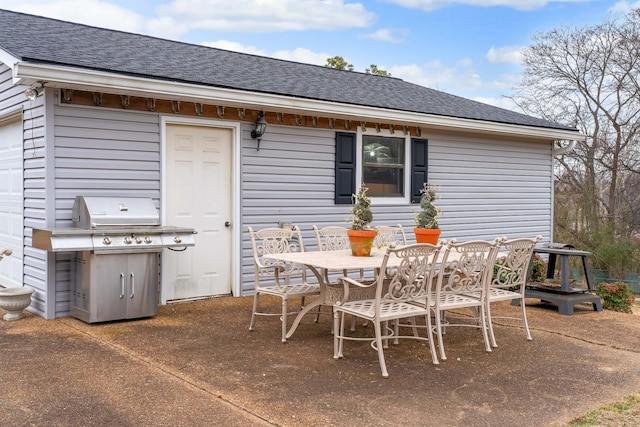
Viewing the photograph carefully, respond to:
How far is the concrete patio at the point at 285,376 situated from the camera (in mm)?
3195

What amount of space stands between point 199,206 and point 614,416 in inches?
178

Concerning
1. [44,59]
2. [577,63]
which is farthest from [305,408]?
[577,63]

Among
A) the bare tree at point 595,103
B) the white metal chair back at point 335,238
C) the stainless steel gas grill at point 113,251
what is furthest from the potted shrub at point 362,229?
the bare tree at point 595,103

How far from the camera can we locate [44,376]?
3828mm

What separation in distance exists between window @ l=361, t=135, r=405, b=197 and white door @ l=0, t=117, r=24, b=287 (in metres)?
4.04

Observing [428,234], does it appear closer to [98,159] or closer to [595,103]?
[98,159]

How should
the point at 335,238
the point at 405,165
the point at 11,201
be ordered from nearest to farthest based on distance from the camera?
the point at 335,238, the point at 11,201, the point at 405,165

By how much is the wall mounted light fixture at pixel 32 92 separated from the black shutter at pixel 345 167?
346 centimetres

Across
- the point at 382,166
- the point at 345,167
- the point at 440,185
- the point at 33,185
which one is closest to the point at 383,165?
the point at 382,166

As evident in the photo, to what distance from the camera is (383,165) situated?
8.02 m

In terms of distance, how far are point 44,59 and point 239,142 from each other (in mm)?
2250

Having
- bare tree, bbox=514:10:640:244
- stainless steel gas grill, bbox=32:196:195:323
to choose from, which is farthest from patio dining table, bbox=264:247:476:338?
bare tree, bbox=514:10:640:244

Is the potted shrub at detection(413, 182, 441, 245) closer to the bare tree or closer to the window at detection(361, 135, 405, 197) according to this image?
the window at detection(361, 135, 405, 197)

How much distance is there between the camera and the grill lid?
519 cm
